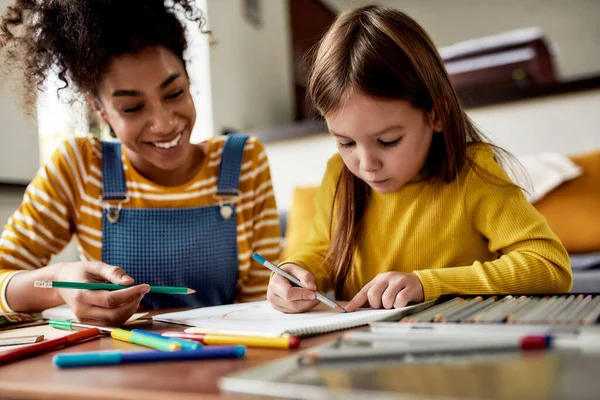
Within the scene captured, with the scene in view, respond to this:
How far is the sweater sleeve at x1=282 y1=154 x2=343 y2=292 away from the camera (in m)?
0.92

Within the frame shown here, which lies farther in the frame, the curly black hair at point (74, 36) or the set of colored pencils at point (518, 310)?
the curly black hair at point (74, 36)

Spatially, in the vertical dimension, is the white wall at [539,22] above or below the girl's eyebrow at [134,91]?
above

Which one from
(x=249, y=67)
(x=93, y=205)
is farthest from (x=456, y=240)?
(x=249, y=67)

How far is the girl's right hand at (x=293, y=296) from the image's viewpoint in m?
0.70

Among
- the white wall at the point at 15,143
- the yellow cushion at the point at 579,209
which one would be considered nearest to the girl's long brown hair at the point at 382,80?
the white wall at the point at 15,143

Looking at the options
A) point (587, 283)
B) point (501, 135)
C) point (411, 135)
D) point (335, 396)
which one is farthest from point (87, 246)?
point (501, 135)

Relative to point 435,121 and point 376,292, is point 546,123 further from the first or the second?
point 376,292

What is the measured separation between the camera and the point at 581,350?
0.38 metres

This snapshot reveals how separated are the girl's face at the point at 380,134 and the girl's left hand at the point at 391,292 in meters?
0.20

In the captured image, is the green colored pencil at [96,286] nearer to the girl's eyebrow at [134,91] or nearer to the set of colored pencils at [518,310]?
the set of colored pencils at [518,310]

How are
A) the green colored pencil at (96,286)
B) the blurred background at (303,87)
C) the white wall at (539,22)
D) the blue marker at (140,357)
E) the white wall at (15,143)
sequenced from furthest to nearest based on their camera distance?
the white wall at (539,22), the blurred background at (303,87), the white wall at (15,143), the green colored pencil at (96,286), the blue marker at (140,357)

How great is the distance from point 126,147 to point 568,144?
1.77m

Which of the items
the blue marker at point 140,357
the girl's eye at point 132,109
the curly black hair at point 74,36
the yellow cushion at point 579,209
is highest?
the curly black hair at point 74,36

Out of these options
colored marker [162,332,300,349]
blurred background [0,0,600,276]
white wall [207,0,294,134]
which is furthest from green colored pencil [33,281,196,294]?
white wall [207,0,294,134]
